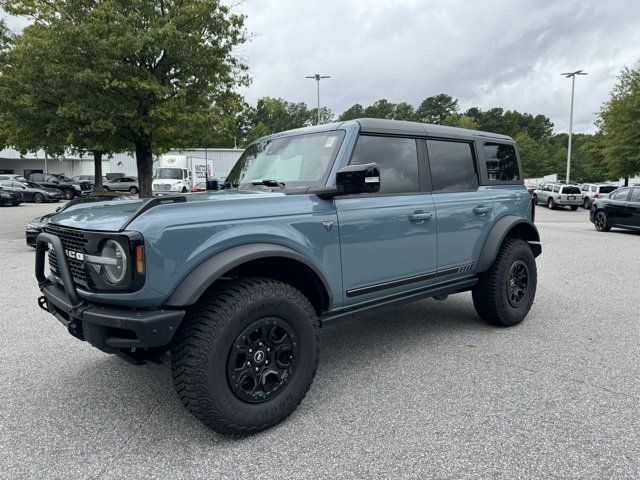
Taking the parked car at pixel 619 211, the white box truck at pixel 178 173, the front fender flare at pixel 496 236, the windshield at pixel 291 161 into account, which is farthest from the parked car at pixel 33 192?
the front fender flare at pixel 496 236

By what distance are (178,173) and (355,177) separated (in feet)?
92.6

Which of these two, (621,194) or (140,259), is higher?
(621,194)

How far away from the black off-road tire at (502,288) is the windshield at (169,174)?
89.0 ft

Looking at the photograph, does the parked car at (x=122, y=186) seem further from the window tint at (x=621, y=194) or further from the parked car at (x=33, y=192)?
the window tint at (x=621, y=194)

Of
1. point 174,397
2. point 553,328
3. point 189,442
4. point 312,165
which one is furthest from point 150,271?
point 553,328

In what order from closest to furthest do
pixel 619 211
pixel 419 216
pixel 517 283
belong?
pixel 419 216 < pixel 517 283 < pixel 619 211

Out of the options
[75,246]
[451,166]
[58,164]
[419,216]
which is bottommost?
[75,246]

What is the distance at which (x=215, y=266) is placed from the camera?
2.55 metres

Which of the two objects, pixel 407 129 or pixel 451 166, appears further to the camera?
pixel 451 166

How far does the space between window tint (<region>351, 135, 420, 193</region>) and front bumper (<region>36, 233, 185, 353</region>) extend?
1.76 m

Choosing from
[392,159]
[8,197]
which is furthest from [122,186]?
[392,159]

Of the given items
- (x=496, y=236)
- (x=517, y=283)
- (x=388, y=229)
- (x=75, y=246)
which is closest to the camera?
(x=75, y=246)

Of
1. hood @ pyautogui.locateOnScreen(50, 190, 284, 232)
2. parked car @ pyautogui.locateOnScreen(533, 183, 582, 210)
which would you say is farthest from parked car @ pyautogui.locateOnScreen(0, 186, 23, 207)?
parked car @ pyautogui.locateOnScreen(533, 183, 582, 210)

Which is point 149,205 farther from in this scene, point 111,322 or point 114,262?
point 111,322
